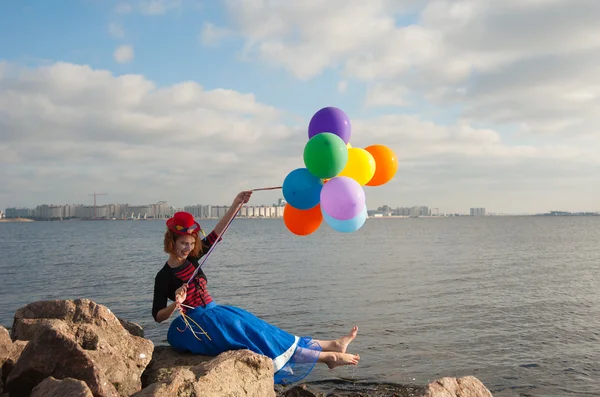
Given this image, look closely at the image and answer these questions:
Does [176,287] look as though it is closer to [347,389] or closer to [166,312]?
[166,312]

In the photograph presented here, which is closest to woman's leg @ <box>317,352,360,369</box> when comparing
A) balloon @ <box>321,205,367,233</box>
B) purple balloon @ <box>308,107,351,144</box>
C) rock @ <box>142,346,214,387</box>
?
rock @ <box>142,346,214,387</box>

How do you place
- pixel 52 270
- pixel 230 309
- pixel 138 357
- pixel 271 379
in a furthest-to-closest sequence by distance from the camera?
1. pixel 52 270
2. pixel 230 309
3. pixel 138 357
4. pixel 271 379

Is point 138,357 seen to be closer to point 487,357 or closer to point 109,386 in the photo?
point 109,386

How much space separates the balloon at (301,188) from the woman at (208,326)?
4.35 ft

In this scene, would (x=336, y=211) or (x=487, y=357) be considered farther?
(x=487, y=357)

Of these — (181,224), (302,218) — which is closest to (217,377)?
(181,224)

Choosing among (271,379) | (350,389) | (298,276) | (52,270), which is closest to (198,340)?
(271,379)

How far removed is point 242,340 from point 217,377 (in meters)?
1.42

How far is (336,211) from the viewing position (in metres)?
6.61

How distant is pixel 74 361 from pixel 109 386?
0.51 meters

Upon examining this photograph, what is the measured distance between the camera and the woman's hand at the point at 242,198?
24.2 feet

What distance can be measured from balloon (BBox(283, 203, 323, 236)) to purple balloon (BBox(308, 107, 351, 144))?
3.68 feet

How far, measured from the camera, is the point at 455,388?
547 cm

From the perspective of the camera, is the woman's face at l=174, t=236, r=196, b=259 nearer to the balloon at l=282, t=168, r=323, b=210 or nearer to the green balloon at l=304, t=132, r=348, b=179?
the balloon at l=282, t=168, r=323, b=210
